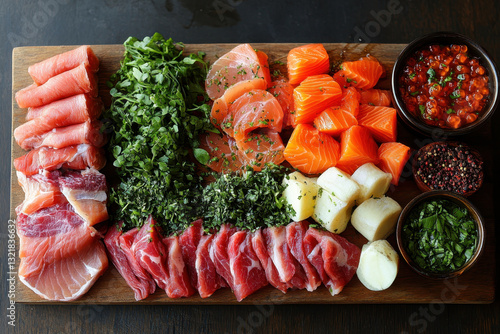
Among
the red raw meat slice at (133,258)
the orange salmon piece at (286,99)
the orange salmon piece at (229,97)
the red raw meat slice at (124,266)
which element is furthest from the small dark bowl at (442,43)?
the red raw meat slice at (124,266)

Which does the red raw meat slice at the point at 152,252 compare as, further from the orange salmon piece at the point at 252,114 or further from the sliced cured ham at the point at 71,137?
the orange salmon piece at the point at 252,114

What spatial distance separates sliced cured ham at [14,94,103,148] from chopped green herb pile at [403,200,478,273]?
278 centimetres

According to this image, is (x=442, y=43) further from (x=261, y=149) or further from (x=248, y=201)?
(x=248, y=201)

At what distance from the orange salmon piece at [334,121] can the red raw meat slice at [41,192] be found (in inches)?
87.8

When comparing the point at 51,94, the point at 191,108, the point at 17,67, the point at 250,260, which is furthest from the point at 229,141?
the point at 17,67

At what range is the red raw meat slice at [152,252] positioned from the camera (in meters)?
Answer: 3.28

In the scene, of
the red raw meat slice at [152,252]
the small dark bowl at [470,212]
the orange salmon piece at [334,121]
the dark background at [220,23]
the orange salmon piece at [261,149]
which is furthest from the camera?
the dark background at [220,23]

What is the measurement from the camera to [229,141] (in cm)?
358

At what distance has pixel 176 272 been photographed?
3.33 metres

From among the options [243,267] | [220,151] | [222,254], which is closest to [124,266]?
[222,254]

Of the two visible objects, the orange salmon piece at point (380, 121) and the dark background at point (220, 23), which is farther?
the dark background at point (220, 23)

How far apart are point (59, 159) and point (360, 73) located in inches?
103

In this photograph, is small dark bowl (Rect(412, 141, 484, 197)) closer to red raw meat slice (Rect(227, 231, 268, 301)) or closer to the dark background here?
the dark background

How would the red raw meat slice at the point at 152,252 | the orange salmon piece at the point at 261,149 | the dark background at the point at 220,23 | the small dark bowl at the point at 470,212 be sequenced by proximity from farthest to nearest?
the dark background at the point at 220,23 → the orange salmon piece at the point at 261,149 → the red raw meat slice at the point at 152,252 → the small dark bowl at the point at 470,212
